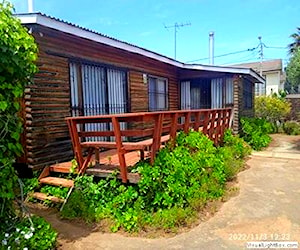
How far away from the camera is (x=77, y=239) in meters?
3.74

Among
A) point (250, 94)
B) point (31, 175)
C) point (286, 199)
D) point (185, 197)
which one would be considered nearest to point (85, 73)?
point (31, 175)

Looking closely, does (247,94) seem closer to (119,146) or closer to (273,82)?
(119,146)

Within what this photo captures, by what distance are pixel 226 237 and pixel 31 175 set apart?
12.2 feet

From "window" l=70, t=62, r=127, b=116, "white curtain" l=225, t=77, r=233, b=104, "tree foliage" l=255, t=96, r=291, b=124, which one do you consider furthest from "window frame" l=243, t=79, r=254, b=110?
"window" l=70, t=62, r=127, b=116

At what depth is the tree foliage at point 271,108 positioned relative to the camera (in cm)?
1658

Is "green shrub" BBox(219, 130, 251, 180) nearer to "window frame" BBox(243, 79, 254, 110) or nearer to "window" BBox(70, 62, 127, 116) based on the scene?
"window" BBox(70, 62, 127, 116)

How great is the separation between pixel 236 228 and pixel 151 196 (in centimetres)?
A: 130

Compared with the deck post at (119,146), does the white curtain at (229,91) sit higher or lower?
higher

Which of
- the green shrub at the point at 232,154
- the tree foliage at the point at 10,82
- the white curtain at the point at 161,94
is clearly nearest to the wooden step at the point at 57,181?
the tree foliage at the point at 10,82

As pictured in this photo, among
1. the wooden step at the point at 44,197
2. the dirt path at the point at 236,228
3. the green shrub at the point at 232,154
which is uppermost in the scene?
the green shrub at the point at 232,154

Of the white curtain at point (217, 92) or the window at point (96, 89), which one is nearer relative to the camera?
the window at point (96, 89)

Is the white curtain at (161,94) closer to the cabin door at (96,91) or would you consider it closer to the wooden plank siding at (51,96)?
the cabin door at (96,91)

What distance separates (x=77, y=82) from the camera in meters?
6.38

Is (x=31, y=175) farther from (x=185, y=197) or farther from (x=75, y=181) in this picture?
(x=185, y=197)
